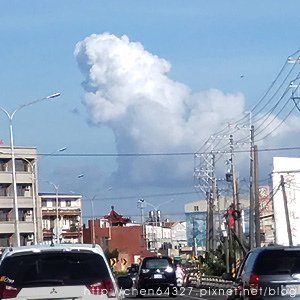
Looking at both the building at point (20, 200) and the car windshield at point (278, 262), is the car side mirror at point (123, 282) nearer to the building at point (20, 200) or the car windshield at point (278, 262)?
the car windshield at point (278, 262)

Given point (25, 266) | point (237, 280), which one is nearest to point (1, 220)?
point (237, 280)

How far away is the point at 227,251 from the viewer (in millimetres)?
61750

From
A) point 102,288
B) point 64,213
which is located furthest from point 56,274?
point 64,213

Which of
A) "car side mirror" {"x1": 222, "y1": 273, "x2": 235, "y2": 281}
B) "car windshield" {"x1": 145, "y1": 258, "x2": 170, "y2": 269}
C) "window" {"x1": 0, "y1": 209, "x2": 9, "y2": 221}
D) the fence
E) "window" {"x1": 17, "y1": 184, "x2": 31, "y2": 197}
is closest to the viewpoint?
"car side mirror" {"x1": 222, "y1": 273, "x2": 235, "y2": 281}

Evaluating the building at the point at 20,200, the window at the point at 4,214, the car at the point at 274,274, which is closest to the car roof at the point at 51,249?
the car at the point at 274,274

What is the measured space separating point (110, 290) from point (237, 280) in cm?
819

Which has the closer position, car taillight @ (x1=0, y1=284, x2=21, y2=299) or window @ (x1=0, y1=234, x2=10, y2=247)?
car taillight @ (x1=0, y1=284, x2=21, y2=299)

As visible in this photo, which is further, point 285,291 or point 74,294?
point 285,291

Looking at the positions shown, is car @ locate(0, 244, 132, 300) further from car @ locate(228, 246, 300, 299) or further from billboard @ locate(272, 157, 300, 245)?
billboard @ locate(272, 157, 300, 245)

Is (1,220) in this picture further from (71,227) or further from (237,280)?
(237,280)

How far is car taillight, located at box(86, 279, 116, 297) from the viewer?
1351 cm

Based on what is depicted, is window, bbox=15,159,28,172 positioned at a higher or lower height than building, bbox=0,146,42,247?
higher

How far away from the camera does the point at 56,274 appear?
44.7 ft

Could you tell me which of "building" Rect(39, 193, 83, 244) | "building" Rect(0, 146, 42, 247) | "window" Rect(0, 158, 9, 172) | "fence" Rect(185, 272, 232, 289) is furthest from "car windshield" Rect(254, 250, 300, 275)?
"building" Rect(39, 193, 83, 244)
